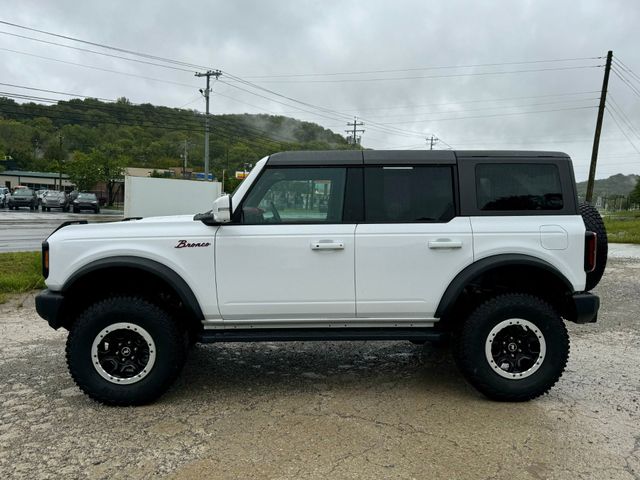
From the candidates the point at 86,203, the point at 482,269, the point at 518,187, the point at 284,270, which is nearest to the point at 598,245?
the point at 518,187

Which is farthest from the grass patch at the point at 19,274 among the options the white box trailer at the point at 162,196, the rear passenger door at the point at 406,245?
the rear passenger door at the point at 406,245

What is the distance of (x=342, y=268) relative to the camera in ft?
12.4

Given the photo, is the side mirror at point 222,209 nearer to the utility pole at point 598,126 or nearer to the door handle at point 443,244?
the door handle at point 443,244

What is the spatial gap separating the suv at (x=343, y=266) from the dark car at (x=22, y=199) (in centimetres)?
3762

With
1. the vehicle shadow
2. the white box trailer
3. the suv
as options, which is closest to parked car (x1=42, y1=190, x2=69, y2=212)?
the white box trailer

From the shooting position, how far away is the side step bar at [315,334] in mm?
3822

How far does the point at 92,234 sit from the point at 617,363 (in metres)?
4.87

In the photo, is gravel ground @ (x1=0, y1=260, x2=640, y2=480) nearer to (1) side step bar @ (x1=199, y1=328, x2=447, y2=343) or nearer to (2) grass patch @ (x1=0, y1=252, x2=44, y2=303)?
(1) side step bar @ (x1=199, y1=328, x2=447, y2=343)

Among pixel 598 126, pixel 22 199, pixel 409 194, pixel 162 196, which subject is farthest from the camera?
pixel 22 199

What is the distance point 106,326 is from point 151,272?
526 millimetres

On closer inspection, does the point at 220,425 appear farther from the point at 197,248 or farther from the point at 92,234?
the point at 92,234

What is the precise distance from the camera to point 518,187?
12.9 feet

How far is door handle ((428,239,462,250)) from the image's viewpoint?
12.4ft

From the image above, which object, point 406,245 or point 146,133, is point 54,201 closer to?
point 146,133
